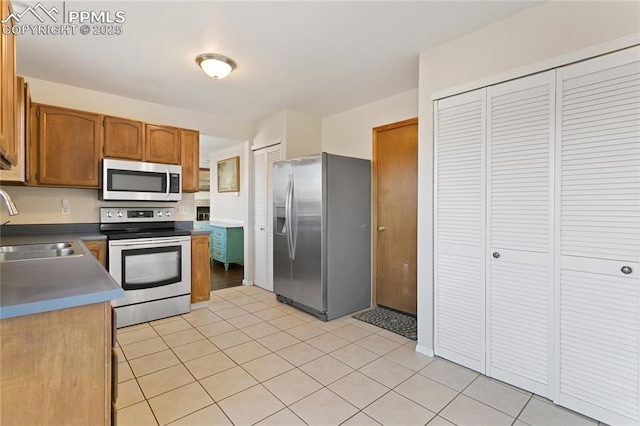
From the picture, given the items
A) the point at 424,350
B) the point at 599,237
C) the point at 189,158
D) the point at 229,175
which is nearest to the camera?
the point at 599,237

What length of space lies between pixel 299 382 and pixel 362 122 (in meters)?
2.98

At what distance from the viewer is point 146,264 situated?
3.23 m

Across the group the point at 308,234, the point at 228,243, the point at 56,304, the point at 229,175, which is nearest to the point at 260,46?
the point at 308,234

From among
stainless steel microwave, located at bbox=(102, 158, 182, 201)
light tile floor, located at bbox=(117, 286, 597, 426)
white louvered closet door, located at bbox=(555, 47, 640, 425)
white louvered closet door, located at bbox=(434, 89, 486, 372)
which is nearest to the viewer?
white louvered closet door, located at bbox=(555, 47, 640, 425)

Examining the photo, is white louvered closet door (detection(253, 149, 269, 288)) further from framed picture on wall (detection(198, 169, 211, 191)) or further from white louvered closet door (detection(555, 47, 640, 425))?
framed picture on wall (detection(198, 169, 211, 191))

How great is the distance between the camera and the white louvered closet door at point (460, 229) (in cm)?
223

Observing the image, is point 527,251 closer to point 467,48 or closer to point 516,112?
point 516,112

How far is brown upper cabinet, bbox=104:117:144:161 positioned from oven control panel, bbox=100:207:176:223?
1.96 feet

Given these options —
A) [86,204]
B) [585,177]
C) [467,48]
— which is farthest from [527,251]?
[86,204]

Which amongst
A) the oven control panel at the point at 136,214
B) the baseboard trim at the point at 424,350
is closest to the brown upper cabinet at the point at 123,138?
the oven control panel at the point at 136,214

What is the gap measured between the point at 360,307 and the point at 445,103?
2.37 meters

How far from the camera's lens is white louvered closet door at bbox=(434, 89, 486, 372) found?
2232 millimetres

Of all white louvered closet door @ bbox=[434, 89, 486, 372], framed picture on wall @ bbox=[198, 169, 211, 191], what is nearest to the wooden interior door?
white louvered closet door @ bbox=[434, 89, 486, 372]

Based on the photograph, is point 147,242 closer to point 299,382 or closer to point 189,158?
point 189,158
